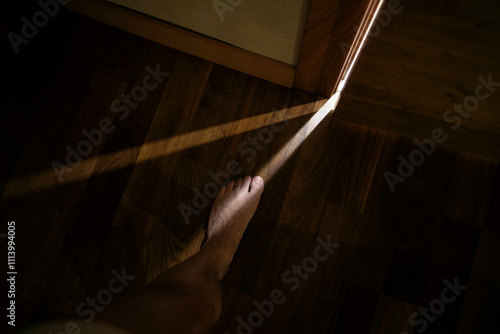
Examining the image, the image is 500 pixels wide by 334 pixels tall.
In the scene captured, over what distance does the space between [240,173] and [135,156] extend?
1.46 ft

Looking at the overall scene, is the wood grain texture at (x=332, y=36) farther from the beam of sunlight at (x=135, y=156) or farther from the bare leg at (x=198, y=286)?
the bare leg at (x=198, y=286)

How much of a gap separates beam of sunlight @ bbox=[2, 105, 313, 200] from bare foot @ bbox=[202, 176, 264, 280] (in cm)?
22

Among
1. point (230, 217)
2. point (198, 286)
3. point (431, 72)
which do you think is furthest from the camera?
point (230, 217)

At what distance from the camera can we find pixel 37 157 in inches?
52.4

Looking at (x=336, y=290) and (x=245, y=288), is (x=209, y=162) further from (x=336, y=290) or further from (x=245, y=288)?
(x=336, y=290)

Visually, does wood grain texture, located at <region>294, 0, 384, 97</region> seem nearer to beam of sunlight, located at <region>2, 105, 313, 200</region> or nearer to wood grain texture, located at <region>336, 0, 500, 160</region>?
wood grain texture, located at <region>336, 0, 500, 160</region>

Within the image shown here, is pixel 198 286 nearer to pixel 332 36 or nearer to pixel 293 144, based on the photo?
pixel 293 144

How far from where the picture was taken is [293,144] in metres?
1.29

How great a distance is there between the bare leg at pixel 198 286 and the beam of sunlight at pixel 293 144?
0.05 m

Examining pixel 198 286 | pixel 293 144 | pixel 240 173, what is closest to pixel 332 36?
pixel 293 144

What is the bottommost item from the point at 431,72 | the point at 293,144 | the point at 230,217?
the point at 230,217

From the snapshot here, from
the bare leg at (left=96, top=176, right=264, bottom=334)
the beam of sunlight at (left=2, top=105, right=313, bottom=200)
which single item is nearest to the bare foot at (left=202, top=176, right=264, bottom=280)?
the bare leg at (left=96, top=176, right=264, bottom=334)

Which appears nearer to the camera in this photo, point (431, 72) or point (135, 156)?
point (431, 72)

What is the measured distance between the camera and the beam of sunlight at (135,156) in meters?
1.31
